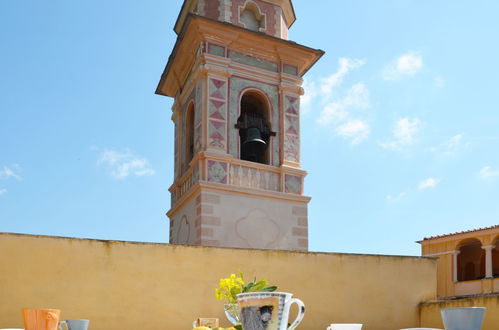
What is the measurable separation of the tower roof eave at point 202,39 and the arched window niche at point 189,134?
3.18ft

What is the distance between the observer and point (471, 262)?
22.3m

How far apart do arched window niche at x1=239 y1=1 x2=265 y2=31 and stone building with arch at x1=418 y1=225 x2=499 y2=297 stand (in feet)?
31.2

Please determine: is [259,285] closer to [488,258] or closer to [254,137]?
[254,137]

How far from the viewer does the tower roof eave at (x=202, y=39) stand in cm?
1410

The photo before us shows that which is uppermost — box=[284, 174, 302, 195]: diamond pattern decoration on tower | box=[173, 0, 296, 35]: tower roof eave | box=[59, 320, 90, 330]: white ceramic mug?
box=[173, 0, 296, 35]: tower roof eave

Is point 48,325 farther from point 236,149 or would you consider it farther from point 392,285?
point 236,149

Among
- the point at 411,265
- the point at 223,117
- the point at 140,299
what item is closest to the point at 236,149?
the point at 223,117

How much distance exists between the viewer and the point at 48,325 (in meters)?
2.96

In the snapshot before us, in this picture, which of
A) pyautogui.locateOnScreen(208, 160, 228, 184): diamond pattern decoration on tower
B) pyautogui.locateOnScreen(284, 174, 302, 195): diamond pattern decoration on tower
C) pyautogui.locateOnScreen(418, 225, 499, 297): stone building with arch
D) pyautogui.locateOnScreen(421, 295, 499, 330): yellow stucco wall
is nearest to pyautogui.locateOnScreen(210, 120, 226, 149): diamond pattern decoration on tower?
pyautogui.locateOnScreen(208, 160, 228, 184): diamond pattern decoration on tower

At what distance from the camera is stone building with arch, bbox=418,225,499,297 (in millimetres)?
19219

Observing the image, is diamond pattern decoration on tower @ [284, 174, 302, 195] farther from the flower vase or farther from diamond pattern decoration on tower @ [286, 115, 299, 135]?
the flower vase

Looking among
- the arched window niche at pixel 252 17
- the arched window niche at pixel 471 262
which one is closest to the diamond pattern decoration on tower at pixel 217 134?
the arched window niche at pixel 252 17

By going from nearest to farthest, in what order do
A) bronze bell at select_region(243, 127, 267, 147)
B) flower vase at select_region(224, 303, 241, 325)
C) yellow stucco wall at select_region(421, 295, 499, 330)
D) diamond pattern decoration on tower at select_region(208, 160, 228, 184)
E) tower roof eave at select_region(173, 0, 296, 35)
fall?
flower vase at select_region(224, 303, 241, 325)
yellow stucco wall at select_region(421, 295, 499, 330)
diamond pattern decoration on tower at select_region(208, 160, 228, 184)
bronze bell at select_region(243, 127, 267, 147)
tower roof eave at select_region(173, 0, 296, 35)

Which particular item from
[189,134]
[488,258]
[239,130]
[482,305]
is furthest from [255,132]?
[488,258]
